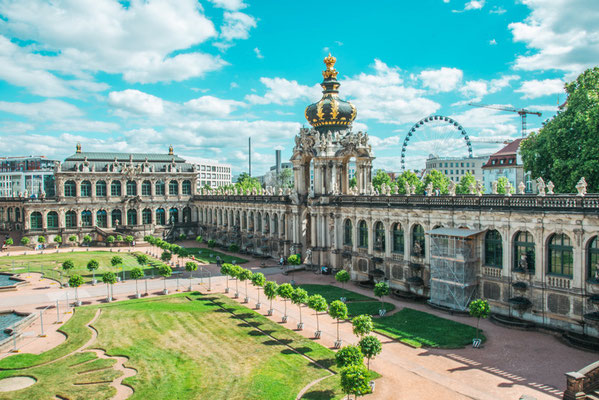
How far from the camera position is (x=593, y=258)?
111 ft

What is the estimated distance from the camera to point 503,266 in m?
39.3

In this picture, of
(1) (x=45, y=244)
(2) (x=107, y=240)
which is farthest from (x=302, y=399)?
(1) (x=45, y=244)

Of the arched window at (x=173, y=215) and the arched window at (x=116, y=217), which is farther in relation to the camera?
Result: the arched window at (x=173, y=215)

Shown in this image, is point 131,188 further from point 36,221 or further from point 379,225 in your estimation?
point 379,225

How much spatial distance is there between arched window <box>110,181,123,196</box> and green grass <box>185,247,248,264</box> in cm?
3282

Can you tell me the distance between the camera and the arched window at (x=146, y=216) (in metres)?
114

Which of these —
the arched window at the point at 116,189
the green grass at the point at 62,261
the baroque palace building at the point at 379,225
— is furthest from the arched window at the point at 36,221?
the green grass at the point at 62,261

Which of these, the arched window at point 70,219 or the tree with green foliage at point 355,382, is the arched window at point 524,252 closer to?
the tree with green foliage at point 355,382

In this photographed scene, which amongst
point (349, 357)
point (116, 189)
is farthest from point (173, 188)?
point (349, 357)

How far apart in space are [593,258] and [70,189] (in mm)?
106291

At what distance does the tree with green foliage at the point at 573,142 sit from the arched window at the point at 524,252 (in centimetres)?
1443

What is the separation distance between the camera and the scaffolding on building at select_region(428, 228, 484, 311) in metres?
40.6

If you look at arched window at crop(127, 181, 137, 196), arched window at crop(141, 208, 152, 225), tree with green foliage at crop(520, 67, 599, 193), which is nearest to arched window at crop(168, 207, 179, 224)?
arched window at crop(141, 208, 152, 225)

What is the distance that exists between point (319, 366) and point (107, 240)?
80.7 metres
